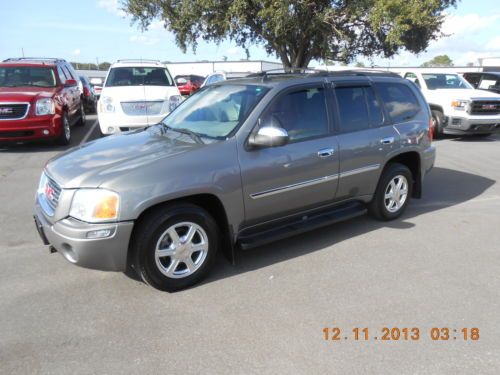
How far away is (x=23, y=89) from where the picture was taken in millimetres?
9273

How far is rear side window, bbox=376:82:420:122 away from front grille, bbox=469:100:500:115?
6.55m

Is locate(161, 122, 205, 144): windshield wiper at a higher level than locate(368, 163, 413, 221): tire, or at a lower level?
higher

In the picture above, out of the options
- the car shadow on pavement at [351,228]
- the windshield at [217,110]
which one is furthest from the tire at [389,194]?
the windshield at [217,110]

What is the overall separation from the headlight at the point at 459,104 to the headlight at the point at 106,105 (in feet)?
27.7

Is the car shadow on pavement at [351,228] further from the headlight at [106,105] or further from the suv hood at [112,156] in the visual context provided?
the headlight at [106,105]

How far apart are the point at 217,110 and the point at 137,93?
5698 mm

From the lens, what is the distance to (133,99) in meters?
9.16

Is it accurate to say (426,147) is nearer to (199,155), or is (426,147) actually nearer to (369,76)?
(369,76)

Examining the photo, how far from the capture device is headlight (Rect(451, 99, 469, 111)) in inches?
428

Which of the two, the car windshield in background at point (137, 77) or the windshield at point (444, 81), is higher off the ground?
the car windshield in background at point (137, 77)

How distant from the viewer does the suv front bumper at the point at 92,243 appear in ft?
10.3

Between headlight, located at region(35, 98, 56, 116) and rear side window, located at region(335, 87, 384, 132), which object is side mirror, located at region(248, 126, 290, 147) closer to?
rear side window, located at region(335, 87, 384, 132)

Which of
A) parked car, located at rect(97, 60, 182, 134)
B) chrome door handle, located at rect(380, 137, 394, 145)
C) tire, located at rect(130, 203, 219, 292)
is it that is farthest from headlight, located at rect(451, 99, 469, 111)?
tire, located at rect(130, 203, 219, 292)

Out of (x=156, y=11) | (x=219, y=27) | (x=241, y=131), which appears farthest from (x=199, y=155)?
(x=156, y=11)
